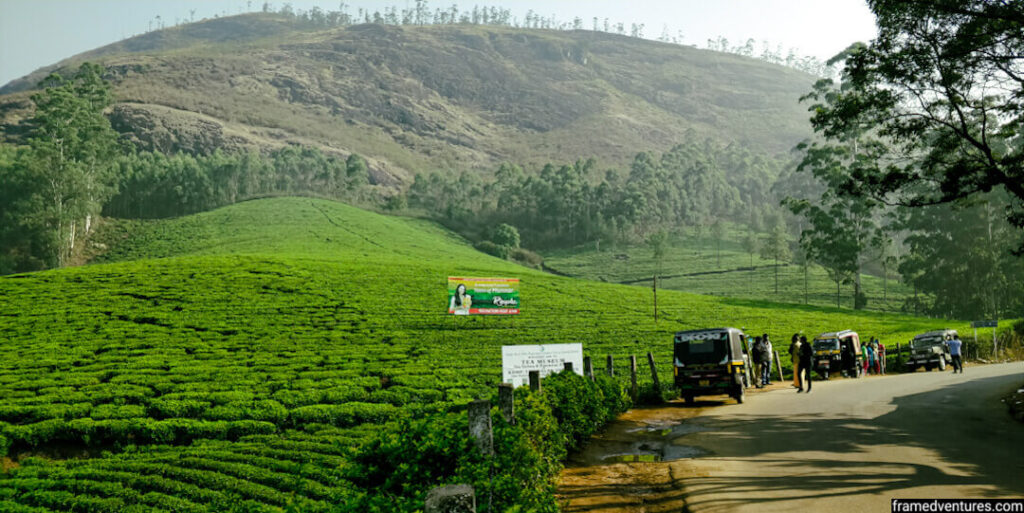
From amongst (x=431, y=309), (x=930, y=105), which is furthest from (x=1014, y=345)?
(x=431, y=309)

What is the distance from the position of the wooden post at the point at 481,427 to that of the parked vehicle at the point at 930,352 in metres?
33.0

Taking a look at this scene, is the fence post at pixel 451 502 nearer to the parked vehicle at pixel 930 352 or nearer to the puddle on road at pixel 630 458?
the puddle on road at pixel 630 458

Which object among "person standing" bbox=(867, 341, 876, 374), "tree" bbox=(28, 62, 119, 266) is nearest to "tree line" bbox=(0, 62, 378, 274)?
"tree" bbox=(28, 62, 119, 266)

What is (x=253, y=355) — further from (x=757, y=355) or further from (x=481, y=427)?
(x=481, y=427)

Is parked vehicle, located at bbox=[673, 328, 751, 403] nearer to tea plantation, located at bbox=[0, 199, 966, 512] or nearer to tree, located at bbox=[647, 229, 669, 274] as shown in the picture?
tea plantation, located at bbox=[0, 199, 966, 512]

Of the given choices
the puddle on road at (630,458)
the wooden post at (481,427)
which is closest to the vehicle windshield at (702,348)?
the puddle on road at (630,458)

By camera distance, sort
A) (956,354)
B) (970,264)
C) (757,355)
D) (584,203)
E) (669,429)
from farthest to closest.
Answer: (584,203) < (970,264) < (956,354) < (757,355) < (669,429)

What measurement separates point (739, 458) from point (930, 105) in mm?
12684

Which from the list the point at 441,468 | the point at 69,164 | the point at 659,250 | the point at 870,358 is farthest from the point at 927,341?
the point at 69,164

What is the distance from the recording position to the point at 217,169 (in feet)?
405

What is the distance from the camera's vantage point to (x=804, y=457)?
11047 millimetres

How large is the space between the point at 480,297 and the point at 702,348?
14.5 meters

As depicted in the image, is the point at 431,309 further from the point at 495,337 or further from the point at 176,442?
the point at 176,442

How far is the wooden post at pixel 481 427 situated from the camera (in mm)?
7023
